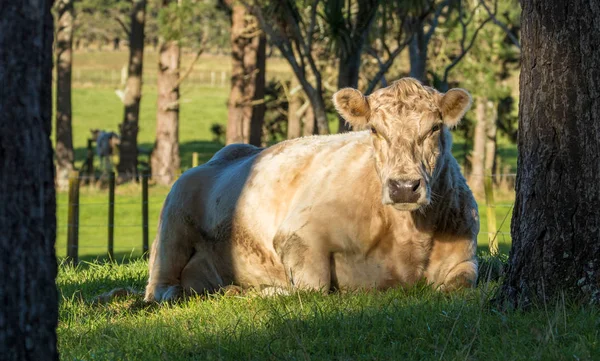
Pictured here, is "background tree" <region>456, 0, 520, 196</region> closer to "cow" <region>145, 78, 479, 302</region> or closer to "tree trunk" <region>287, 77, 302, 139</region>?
"tree trunk" <region>287, 77, 302, 139</region>

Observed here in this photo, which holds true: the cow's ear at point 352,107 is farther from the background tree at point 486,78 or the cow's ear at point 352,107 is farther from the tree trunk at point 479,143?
the tree trunk at point 479,143

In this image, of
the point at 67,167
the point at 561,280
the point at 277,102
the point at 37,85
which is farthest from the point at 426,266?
the point at 277,102

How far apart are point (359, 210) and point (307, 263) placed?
1.83ft

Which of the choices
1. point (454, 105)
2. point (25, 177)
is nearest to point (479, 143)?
point (454, 105)

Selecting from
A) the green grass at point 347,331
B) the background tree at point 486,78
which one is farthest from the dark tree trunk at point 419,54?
the background tree at point 486,78

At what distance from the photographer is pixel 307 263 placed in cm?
730

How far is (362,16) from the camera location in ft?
49.2

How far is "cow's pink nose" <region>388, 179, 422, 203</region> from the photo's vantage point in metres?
6.57

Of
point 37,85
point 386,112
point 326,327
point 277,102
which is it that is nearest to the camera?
point 37,85

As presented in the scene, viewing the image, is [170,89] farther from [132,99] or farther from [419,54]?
[419,54]

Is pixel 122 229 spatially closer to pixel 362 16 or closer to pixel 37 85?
pixel 362 16

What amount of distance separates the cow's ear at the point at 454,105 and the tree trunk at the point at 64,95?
26139 mm

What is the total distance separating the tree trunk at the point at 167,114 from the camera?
102ft

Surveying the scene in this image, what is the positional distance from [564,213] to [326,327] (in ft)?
4.88
